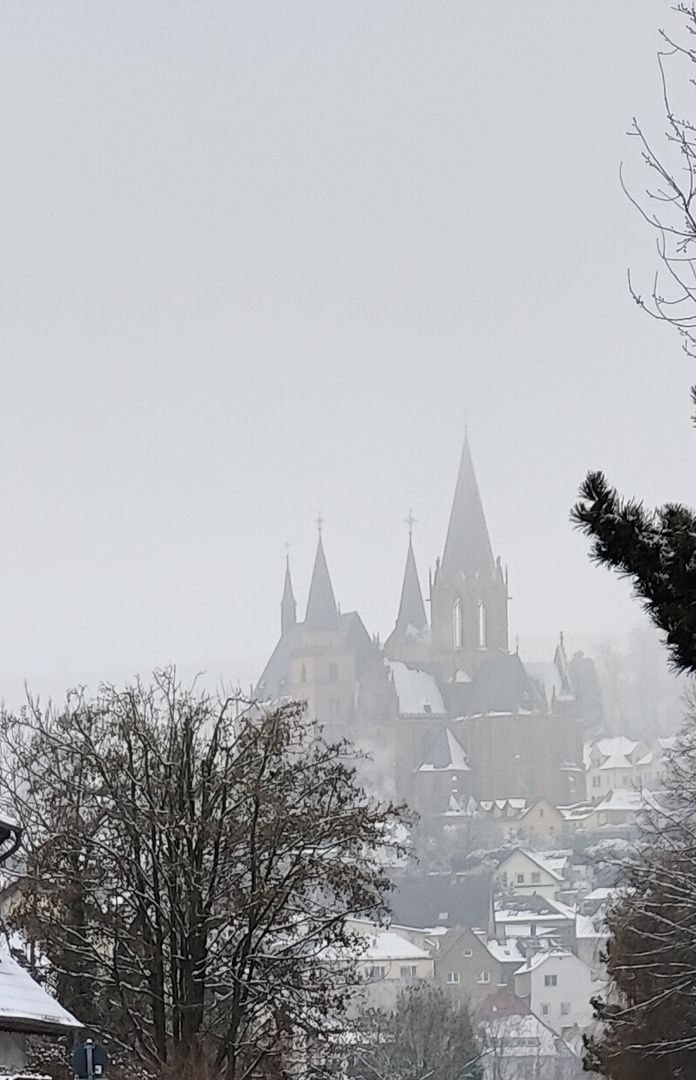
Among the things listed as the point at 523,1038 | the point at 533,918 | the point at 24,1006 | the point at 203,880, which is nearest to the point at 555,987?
the point at 523,1038

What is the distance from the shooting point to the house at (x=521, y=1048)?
3868 inches

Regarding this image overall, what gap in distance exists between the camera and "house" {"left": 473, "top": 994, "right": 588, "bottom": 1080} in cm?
9825

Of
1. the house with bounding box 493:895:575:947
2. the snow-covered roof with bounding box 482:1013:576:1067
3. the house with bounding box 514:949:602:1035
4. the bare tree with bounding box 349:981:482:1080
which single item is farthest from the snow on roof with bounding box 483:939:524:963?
the bare tree with bounding box 349:981:482:1080

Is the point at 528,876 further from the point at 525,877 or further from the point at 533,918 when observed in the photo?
the point at 533,918

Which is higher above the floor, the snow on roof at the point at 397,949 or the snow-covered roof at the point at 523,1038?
the snow on roof at the point at 397,949

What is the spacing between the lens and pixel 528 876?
189125mm

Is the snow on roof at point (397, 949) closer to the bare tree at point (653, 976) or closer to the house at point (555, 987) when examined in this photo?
the house at point (555, 987)

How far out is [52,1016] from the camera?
20.7 m

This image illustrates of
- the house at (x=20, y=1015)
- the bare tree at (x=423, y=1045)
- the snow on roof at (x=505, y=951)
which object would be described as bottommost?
the house at (x=20, y=1015)

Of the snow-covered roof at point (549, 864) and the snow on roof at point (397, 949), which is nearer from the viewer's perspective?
→ the snow on roof at point (397, 949)

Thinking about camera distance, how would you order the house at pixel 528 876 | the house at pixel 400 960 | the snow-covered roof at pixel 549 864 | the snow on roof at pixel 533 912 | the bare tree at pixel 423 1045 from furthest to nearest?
1. the snow-covered roof at pixel 549 864
2. the house at pixel 528 876
3. the snow on roof at pixel 533 912
4. the house at pixel 400 960
5. the bare tree at pixel 423 1045

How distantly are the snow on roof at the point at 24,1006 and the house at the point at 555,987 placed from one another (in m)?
118

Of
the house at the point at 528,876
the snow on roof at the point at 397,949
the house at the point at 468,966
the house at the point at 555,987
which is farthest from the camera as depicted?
the house at the point at 528,876

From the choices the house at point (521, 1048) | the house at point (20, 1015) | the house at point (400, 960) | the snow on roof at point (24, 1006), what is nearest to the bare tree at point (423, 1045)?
the house at point (521, 1048)
